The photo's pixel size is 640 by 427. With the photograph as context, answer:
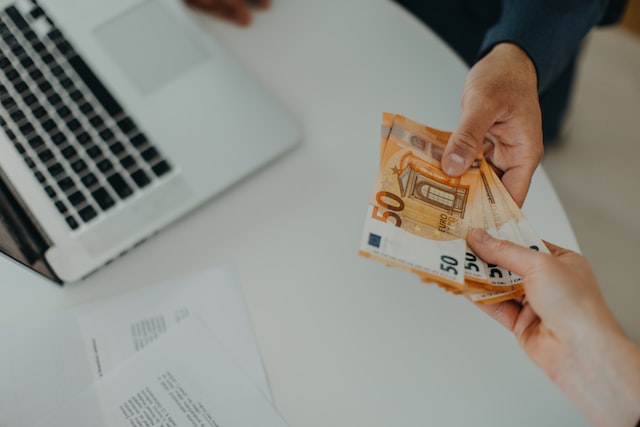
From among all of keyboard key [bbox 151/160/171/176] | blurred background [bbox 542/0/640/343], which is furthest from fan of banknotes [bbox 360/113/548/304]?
blurred background [bbox 542/0/640/343]

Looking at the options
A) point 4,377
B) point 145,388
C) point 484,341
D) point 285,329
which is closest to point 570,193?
point 484,341

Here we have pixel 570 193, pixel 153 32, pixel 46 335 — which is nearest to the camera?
pixel 46 335

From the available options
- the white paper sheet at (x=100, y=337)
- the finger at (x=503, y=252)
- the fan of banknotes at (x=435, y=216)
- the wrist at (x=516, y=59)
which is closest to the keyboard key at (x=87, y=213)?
the white paper sheet at (x=100, y=337)

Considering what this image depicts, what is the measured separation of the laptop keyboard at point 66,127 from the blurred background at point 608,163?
1145 millimetres

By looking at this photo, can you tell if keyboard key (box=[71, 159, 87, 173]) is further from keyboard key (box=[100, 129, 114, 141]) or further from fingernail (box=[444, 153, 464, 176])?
fingernail (box=[444, 153, 464, 176])

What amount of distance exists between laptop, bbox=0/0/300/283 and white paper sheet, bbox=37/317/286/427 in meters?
0.14

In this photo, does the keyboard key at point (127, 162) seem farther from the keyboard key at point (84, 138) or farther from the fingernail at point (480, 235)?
A: the fingernail at point (480, 235)

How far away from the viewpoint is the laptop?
0.74 metres

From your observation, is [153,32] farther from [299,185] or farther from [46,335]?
[46,335]

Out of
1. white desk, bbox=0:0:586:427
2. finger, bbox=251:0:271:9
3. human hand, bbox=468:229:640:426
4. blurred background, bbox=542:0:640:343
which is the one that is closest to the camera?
human hand, bbox=468:229:640:426

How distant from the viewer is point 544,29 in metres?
0.82

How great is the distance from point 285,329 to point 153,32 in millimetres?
478

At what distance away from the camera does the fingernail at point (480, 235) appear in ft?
2.21

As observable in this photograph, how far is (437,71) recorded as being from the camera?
87 cm
